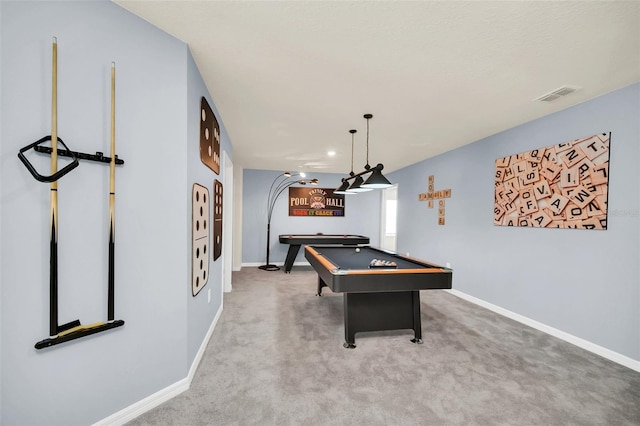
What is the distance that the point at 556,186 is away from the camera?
117 inches

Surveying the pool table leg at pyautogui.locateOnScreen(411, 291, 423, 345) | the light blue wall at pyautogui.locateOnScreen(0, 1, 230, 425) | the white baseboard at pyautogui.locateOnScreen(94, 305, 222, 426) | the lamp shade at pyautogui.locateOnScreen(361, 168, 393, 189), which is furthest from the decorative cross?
the white baseboard at pyautogui.locateOnScreen(94, 305, 222, 426)

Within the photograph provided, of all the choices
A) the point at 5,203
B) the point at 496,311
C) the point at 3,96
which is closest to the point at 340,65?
the point at 3,96

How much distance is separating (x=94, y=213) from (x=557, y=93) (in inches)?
145

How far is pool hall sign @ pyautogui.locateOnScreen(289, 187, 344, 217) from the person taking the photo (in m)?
6.91

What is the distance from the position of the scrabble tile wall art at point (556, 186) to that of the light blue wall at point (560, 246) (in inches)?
3.1

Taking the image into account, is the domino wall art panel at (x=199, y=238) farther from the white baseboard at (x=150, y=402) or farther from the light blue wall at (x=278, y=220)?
the light blue wall at (x=278, y=220)

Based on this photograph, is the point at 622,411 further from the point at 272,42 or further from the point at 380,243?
the point at 380,243

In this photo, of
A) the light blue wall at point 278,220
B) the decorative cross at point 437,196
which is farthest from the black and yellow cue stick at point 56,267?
the light blue wall at point 278,220

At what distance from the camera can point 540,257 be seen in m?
3.14

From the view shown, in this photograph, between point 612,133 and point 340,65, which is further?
point 612,133

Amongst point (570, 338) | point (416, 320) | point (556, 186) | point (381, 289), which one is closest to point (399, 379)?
point (381, 289)


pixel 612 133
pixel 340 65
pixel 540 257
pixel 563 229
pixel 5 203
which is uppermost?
pixel 340 65

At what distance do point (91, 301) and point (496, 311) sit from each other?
4251 mm

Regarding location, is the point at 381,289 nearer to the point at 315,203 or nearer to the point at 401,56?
the point at 401,56
